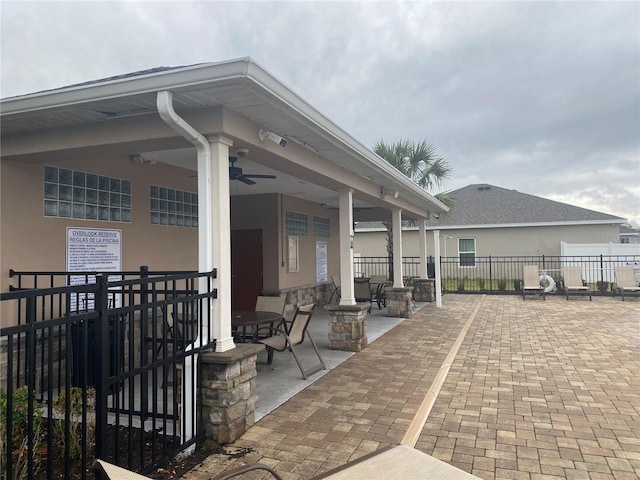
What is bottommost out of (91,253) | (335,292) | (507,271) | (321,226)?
(335,292)

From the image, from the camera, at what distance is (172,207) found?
6.10m

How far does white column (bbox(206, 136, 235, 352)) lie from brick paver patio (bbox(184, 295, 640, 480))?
0.93 m

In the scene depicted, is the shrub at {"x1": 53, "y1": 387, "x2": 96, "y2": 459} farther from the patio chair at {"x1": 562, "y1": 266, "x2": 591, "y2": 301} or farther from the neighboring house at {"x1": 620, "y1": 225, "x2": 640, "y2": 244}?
the neighboring house at {"x1": 620, "y1": 225, "x2": 640, "y2": 244}

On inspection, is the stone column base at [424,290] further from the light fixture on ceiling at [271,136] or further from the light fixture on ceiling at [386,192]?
the light fixture on ceiling at [271,136]

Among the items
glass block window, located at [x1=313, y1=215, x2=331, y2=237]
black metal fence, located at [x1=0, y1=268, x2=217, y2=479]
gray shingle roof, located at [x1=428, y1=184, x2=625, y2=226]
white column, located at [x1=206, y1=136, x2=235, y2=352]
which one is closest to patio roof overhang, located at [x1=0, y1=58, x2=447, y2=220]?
white column, located at [x1=206, y1=136, x2=235, y2=352]

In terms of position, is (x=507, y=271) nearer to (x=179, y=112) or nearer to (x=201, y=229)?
(x=201, y=229)

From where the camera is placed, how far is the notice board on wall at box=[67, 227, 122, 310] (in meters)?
4.75

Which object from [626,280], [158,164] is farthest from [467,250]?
[158,164]

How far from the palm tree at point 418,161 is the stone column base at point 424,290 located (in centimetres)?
333

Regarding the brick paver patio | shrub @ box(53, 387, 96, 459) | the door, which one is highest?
the door

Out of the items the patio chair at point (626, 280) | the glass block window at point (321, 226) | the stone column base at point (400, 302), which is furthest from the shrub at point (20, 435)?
the patio chair at point (626, 280)

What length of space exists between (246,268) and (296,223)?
1.62m

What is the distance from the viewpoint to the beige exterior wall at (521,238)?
60.4 feet

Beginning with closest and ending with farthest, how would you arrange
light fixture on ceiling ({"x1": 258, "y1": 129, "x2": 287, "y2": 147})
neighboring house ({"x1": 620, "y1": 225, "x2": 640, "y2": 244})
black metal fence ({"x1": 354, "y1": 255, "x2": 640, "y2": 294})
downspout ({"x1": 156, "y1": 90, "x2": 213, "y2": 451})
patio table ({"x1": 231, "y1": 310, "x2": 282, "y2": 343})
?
downspout ({"x1": 156, "y1": 90, "x2": 213, "y2": 451}), light fixture on ceiling ({"x1": 258, "y1": 129, "x2": 287, "y2": 147}), patio table ({"x1": 231, "y1": 310, "x2": 282, "y2": 343}), black metal fence ({"x1": 354, "y1": 255, "x2": 640, "y2": 294}), neighboring house ({"x1": 620, "y1": 225, "x2": 640, "y2": 244})
